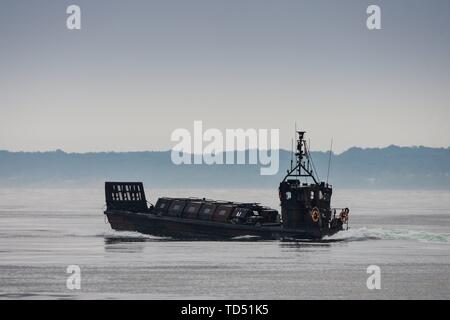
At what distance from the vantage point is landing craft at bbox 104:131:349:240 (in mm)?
81688

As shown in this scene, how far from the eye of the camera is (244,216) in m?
85.9

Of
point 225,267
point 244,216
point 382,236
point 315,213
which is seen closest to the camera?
point 225,267

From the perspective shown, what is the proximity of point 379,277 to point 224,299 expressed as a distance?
41.4 ft

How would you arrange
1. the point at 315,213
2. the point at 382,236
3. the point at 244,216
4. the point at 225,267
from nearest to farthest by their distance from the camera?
the point at 225,267, the point at 315,213, the point at 244,216, the point at 382,236

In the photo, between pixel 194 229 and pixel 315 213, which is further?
pixel 194 229

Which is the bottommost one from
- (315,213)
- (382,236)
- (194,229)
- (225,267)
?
(382,236)

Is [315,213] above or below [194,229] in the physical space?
above

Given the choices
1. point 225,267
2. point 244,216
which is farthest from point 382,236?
point 225,267

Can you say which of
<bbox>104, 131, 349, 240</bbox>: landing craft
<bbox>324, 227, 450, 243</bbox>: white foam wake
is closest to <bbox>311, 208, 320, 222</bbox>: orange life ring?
<bbox>104, 131, 349, 240</bbox>: landing craft

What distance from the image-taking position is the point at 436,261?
73.0 m

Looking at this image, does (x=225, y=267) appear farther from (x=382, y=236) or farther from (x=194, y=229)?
(x=382, y=236)

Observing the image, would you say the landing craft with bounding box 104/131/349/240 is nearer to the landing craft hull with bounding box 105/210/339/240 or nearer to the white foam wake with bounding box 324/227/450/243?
the landing craft hull with bounding box 105/210/339/240

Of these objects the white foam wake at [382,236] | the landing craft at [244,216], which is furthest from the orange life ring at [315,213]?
the white foam wake at [382,236]

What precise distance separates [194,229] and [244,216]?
21.2 ft
